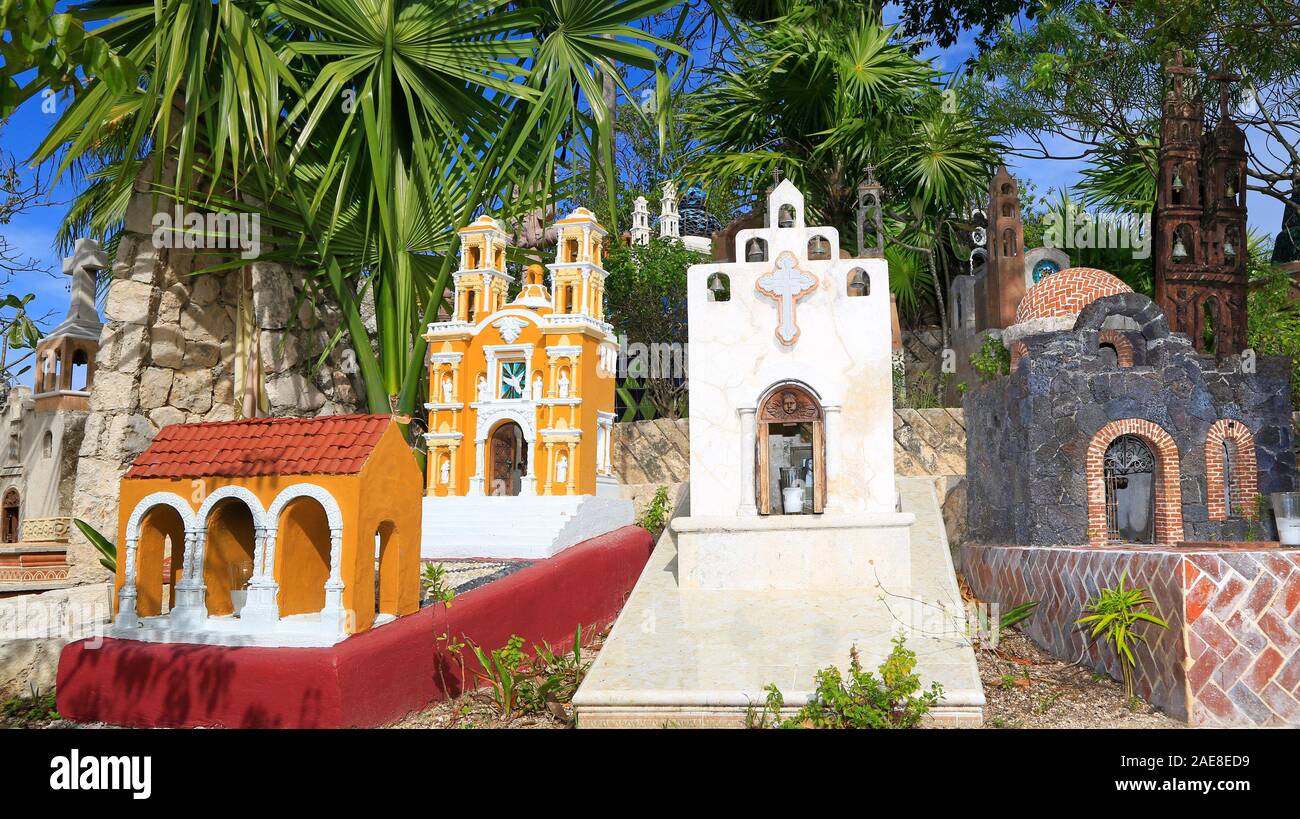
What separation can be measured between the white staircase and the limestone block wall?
13.2 ft

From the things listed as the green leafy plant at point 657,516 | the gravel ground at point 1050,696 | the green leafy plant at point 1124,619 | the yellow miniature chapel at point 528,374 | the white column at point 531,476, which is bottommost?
the gravel ground at point 1050,696

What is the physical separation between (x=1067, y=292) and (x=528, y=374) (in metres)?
8.88

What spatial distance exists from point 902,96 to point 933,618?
14966mm

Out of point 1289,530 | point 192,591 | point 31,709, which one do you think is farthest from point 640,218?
point 31,709

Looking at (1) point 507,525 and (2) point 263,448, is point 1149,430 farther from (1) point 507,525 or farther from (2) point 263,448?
(2) point 263,448

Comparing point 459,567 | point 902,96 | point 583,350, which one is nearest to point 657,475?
point 583,350

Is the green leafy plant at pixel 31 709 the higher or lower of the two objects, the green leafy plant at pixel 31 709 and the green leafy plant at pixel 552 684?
the lower

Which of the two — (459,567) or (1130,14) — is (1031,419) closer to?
(459,567)

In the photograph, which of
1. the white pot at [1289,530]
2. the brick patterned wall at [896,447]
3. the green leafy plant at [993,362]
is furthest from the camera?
the brick patterned wall at [896,447]

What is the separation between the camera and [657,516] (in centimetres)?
1602

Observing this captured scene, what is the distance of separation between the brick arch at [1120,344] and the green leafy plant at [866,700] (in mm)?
6829

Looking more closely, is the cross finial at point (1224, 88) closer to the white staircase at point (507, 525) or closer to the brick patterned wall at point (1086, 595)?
the brick patterned wall at point (1086, 595)

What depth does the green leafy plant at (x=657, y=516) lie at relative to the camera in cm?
1598

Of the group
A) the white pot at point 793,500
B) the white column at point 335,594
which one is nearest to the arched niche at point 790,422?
the white pot at point 793,500
